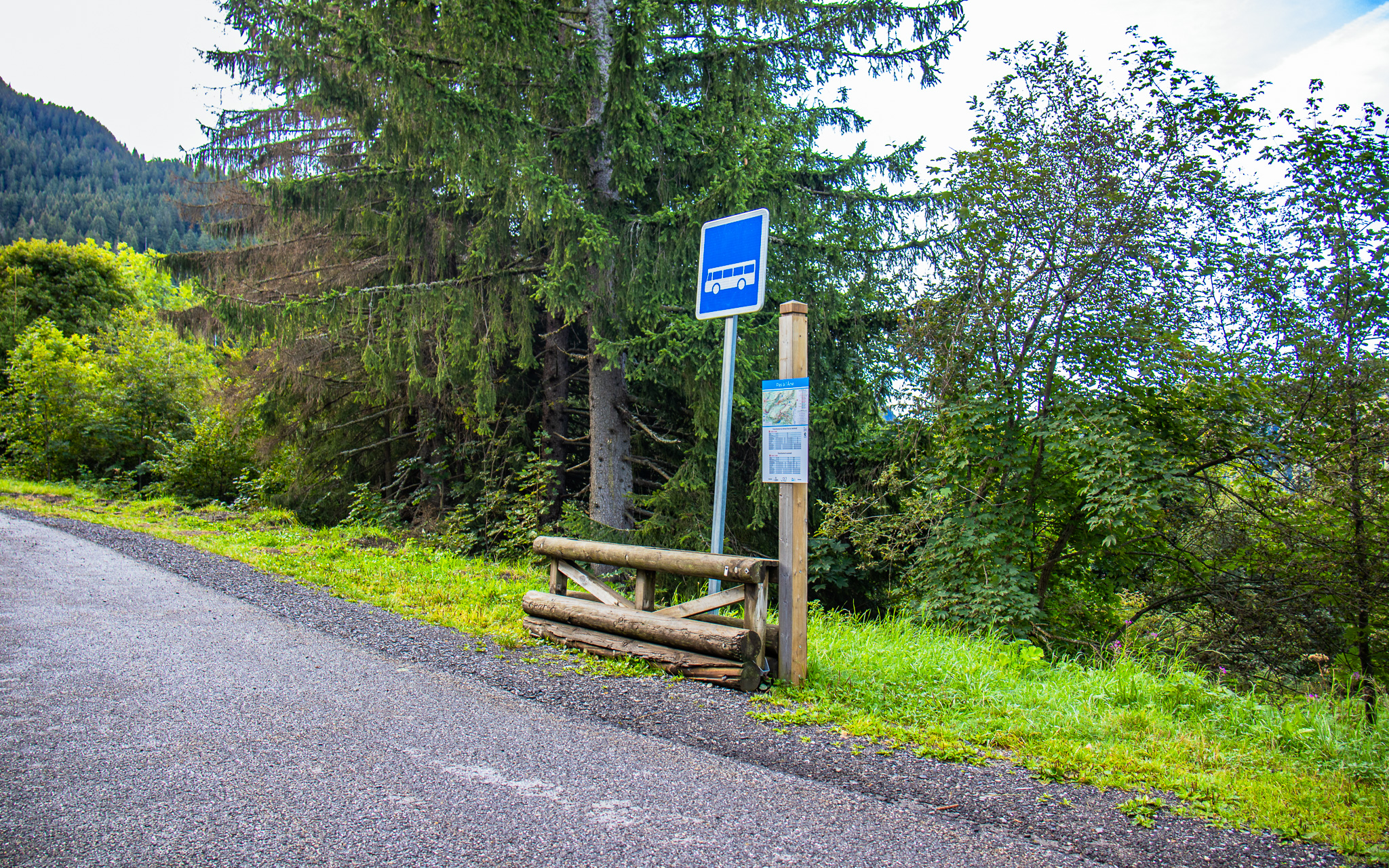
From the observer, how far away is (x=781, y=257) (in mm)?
9156

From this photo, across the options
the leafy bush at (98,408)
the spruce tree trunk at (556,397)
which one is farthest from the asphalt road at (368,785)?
the leafy bush at (98,408)

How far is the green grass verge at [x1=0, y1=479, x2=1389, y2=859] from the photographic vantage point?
10.7ft

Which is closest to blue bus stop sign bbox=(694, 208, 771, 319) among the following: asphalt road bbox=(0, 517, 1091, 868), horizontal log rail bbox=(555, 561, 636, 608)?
horizontal log rail bbox=(555, 561, 636, 608)

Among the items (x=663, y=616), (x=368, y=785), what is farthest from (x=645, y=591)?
(x=368, y=785)

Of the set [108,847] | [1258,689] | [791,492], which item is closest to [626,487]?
[791,492]

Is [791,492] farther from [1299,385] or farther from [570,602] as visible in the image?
[1299,385]

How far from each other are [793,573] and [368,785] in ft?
8.64

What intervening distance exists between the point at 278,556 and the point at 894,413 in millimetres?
7992

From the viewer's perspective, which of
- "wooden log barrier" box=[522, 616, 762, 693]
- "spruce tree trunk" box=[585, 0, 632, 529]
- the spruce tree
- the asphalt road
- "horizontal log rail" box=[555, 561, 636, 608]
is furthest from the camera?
"spruce tree trunk" box=[585, 0, 632, 529]

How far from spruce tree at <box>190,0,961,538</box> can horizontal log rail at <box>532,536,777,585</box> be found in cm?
298

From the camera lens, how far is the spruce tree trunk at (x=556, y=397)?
478 inches

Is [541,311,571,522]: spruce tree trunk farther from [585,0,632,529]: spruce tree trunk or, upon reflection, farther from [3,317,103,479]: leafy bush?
[3,317,103,479]: leafy bush

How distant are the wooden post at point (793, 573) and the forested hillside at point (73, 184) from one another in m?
74.3

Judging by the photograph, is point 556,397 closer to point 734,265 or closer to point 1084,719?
point 734,265
